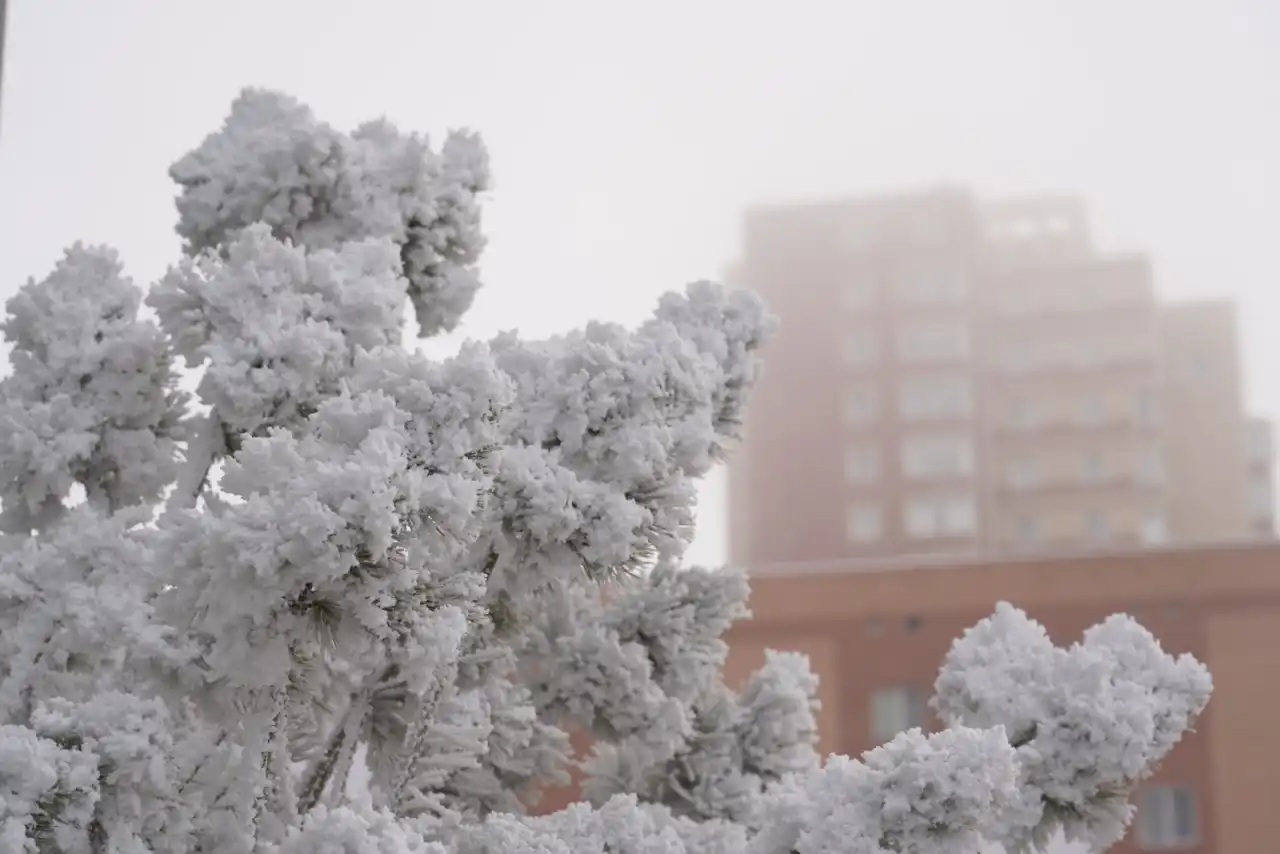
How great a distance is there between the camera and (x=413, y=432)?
3.68 ft

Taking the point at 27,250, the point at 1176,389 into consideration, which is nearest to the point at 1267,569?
the point at 27,250

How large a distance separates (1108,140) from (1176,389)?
17.8 feet

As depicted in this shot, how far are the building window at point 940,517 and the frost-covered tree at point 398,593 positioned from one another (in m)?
16.2

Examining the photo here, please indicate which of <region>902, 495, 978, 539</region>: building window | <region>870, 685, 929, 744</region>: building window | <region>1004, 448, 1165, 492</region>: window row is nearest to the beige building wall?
<region>1004, 448, 1165, 492</region>: window row

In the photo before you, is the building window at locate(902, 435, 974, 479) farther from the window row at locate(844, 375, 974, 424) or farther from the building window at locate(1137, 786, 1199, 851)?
the building window at locate(1137, 786, 1199, 851)

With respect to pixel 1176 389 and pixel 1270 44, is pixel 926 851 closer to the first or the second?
pixel 1270 44

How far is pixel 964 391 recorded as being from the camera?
18.3 m

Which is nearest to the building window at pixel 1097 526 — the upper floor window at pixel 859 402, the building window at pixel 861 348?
the upper floor window at pixel 859 402

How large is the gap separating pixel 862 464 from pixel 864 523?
26.5 inches

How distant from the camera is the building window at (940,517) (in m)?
17.6

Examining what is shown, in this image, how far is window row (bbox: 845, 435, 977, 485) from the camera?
1769 cm

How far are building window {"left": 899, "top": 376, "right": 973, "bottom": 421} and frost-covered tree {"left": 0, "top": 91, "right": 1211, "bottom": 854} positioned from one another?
653 inches

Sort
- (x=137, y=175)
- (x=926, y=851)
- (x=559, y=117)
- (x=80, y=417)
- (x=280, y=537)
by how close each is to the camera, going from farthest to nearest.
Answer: (x=559, y=117) → (x=137, y=175) → (x=80, y=417) → (x=926, y=851) → (x=280, y=537)

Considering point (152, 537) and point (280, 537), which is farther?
point (152, 537)
